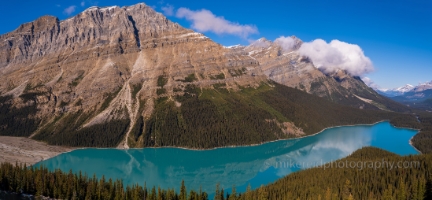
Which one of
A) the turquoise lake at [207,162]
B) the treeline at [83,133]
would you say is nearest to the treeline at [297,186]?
the turquoise lake at [207,162]

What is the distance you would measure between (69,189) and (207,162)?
238 feet

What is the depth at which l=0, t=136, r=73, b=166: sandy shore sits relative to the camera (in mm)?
134512

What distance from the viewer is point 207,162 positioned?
144000 mm

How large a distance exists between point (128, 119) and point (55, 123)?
154 ft

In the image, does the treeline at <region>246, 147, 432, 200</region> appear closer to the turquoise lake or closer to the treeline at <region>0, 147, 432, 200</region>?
the treeline at <region>0, 147, 432, 200</region>

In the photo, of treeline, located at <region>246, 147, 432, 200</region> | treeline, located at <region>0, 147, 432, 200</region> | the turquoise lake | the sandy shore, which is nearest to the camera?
treeline, located at <region>246, 147, 432, 200</region>

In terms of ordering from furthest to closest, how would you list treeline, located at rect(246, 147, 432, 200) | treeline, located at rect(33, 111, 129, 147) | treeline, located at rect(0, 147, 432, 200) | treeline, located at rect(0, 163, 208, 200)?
treeline, located at rect(33, 111, 129, 147), treeline, located at rect(0, 163, 208, 200), treeline, located at rect(0, 147, 432, 200), treeline, located at rect(246, 147, 432, 200)

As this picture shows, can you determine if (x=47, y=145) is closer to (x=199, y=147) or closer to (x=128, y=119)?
(x=128, y=119)

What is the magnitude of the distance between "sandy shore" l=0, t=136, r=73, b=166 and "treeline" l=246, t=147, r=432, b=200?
346ft

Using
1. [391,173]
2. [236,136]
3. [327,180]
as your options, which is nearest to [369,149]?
[391,173]

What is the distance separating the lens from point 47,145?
170 m

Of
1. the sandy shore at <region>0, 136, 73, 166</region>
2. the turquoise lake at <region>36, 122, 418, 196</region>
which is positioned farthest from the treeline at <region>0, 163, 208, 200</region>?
the sandy shore at <region>0, 136, 73, 166</region>

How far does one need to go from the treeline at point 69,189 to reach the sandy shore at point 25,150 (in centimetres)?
5014

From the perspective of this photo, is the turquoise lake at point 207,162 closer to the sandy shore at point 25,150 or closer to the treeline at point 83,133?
the sandy shore at point 25,150
